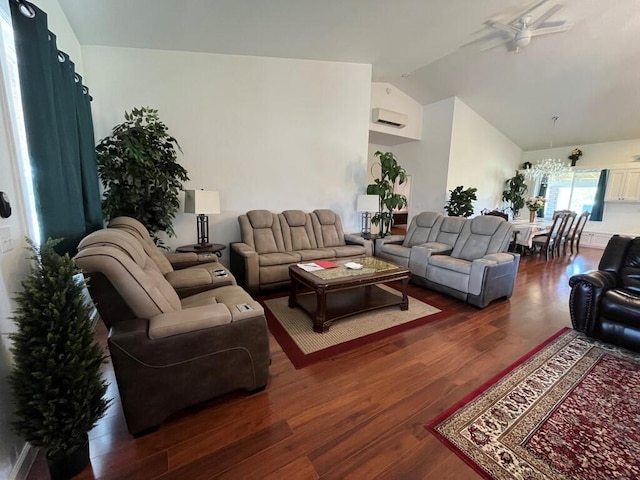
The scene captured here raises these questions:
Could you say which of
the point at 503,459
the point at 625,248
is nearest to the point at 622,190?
the point at 625,248

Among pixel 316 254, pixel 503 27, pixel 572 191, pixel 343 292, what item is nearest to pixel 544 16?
pixel 503 27

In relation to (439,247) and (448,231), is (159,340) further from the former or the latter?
(448,231)

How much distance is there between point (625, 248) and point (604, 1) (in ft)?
11.0

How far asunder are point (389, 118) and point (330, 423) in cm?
614

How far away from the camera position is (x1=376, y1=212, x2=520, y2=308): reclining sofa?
3.19 m

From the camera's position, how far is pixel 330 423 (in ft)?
5.27

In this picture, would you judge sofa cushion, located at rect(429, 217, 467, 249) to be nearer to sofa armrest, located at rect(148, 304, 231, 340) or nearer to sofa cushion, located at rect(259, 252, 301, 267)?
sofa cushion, located at rect(259, 252, 301, 267)

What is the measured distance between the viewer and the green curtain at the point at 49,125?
1581 mm

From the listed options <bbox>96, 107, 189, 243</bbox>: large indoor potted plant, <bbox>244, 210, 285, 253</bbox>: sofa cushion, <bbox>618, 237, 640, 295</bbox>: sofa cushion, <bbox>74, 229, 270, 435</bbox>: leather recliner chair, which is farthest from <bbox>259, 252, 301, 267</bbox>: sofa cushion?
<bbox>618, 237, 640, 295</bbox>: sofa cushion

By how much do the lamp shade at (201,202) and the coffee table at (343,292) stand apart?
1270 millimetres

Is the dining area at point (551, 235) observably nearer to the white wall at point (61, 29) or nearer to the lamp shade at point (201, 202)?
the lamp shade at point (201, 202)

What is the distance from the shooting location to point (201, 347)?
1.56 metres

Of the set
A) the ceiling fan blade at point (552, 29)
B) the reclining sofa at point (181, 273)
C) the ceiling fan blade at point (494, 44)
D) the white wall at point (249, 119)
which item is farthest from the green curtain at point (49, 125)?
the ceiling fan blade at point (494, 44)

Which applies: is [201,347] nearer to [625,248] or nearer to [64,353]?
[64,353]
